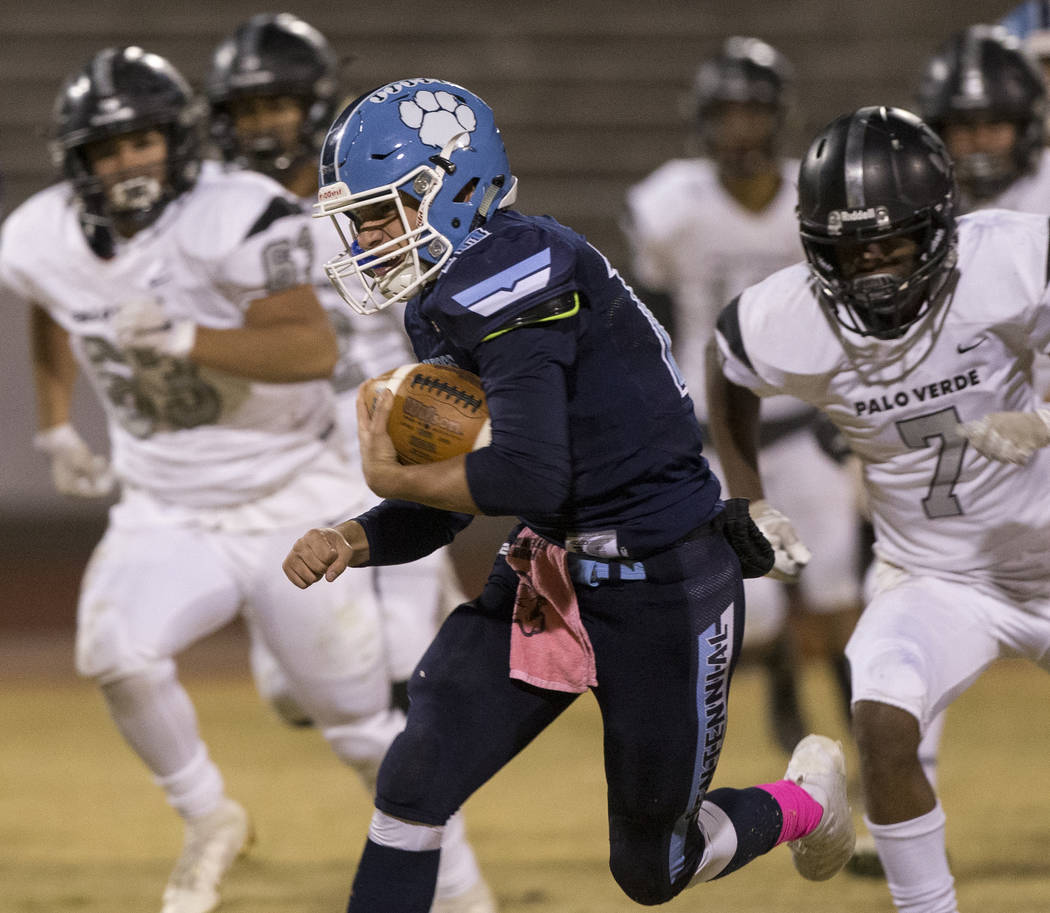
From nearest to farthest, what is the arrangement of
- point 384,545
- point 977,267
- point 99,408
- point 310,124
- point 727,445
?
1. point 384,545
2. point 977,267
3. point 727,445
4. point 310,124
5. point 99,408

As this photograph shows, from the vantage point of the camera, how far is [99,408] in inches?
295

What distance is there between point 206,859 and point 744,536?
71.2 inches

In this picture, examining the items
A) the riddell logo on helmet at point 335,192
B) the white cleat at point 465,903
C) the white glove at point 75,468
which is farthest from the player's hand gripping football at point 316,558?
the white glove at point 75,468

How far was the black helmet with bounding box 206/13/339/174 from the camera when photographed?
190 inches

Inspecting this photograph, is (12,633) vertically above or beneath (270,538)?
beneath

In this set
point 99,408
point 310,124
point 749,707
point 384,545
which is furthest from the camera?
point 99,408

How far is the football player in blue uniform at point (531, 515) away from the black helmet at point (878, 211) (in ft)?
1.66

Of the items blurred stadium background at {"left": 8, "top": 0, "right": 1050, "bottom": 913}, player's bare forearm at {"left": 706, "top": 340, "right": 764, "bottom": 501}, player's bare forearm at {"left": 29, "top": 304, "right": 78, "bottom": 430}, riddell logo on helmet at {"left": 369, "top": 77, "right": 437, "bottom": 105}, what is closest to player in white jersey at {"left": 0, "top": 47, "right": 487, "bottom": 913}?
player's bare forearm at {"left": 29, "top": 304, "right": 78, "bottom": 430}

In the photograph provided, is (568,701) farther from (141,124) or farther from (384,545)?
(141,124)

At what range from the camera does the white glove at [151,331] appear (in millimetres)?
3754

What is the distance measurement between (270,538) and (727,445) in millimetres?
1226

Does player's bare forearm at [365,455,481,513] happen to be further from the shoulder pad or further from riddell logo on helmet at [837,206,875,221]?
riddell logo on helmet at [837,206,875,221]

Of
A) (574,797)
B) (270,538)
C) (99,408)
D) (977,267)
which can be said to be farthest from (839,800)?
(99,408)

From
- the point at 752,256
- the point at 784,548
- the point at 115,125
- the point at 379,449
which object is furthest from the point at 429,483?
the point at 752,256
